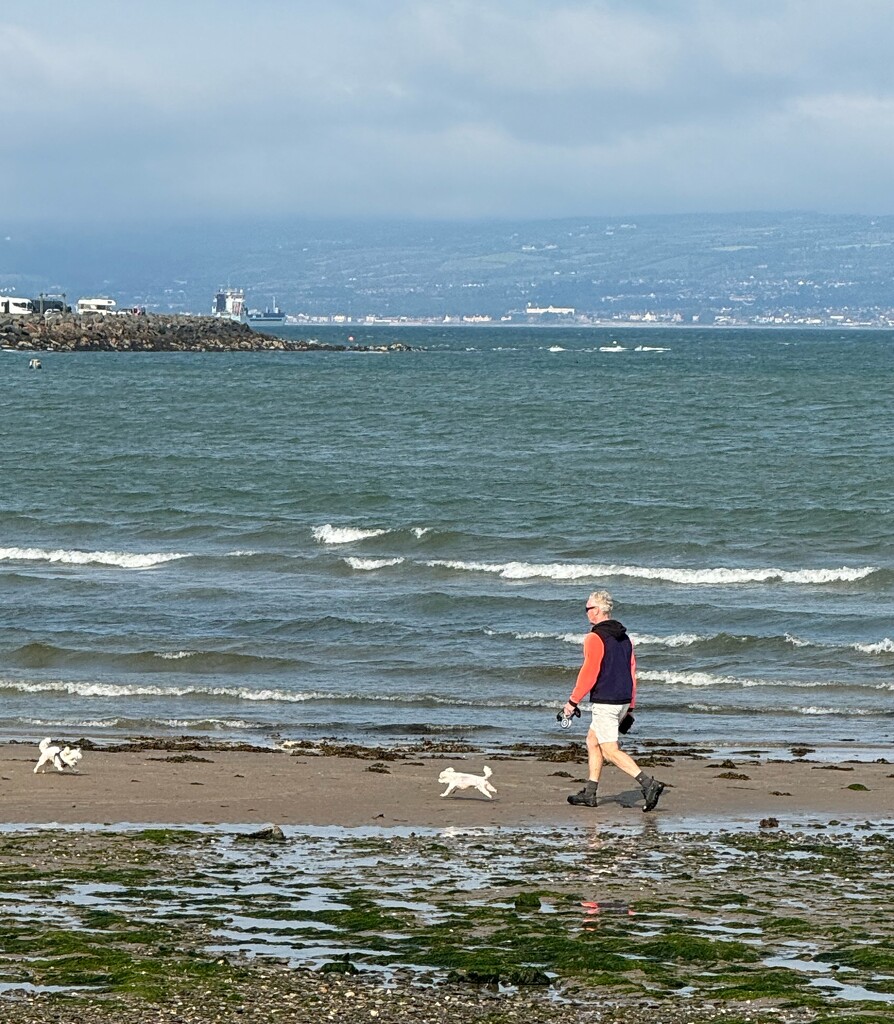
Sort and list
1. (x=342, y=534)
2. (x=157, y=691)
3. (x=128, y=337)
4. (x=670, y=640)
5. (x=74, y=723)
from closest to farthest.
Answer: (x=74, y=723) → (x=157, y=691) → (x=670, y=640) → (x=342, y=534) → (x=128, y=337)

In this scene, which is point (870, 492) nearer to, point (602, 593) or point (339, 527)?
point (339, 527)

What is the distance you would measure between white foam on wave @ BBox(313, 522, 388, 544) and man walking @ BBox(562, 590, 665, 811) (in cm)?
2015

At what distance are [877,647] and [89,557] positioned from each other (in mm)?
14687

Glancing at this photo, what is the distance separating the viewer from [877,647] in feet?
74.1

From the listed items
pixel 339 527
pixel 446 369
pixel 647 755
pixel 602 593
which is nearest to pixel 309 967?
pixel 602 593

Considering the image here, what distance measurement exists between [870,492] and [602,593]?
28.6 meters

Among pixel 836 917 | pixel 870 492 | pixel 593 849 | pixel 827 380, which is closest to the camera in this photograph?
pixel 836 917

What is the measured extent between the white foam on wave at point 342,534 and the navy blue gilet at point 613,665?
2021cm

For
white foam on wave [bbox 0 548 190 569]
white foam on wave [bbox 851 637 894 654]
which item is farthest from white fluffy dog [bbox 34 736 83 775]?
white foam on wave [bbox 0 548 190 569]

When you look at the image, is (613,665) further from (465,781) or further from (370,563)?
(370,563)

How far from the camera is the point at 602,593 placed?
12773 mm

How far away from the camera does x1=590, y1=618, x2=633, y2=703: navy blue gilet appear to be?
13.0 metres

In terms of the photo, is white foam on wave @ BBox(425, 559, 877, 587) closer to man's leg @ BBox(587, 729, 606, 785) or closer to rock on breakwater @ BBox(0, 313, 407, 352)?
man's leg @ BBox(587, 729, 606, 785)

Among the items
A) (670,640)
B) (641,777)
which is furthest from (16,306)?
(641,777)
